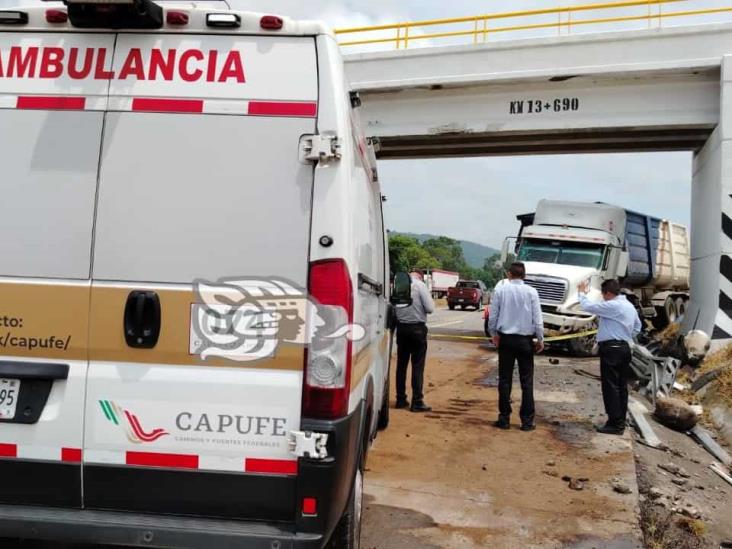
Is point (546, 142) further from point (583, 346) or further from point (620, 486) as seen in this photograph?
point (620, 486)

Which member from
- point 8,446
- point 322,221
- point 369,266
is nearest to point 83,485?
point 8,446

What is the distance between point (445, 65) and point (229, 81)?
1280cm

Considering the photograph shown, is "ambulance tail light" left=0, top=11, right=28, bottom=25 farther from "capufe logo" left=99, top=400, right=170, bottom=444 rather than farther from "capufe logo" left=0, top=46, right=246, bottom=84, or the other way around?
"capufe logo" left=99, top=400, right=170, bottom=444

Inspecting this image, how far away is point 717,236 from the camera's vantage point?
12688 millimetres

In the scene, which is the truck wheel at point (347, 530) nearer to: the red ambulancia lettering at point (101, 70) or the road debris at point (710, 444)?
the red ambulancia lettering at point (101, 70)

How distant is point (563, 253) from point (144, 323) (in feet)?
49.1

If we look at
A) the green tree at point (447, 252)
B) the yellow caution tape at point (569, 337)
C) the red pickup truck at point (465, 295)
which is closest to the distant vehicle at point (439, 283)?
the red pickup truck at point (465, 295)

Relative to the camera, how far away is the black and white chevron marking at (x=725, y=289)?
12.2 m

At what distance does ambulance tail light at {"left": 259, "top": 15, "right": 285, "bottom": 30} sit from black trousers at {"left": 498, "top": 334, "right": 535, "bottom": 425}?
16.9 ft

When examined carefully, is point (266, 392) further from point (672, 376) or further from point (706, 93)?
point (706, 93)

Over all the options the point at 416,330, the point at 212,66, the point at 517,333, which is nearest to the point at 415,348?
the point at 416,330

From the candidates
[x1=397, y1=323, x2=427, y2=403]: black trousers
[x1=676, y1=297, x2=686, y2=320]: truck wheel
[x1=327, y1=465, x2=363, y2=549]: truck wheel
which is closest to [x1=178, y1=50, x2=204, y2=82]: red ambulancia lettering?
[x1=327, y1=465, x2=363, y2=549]: truck wheel

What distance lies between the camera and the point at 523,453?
6516 millimetres

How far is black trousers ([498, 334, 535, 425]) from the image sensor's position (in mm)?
7336
